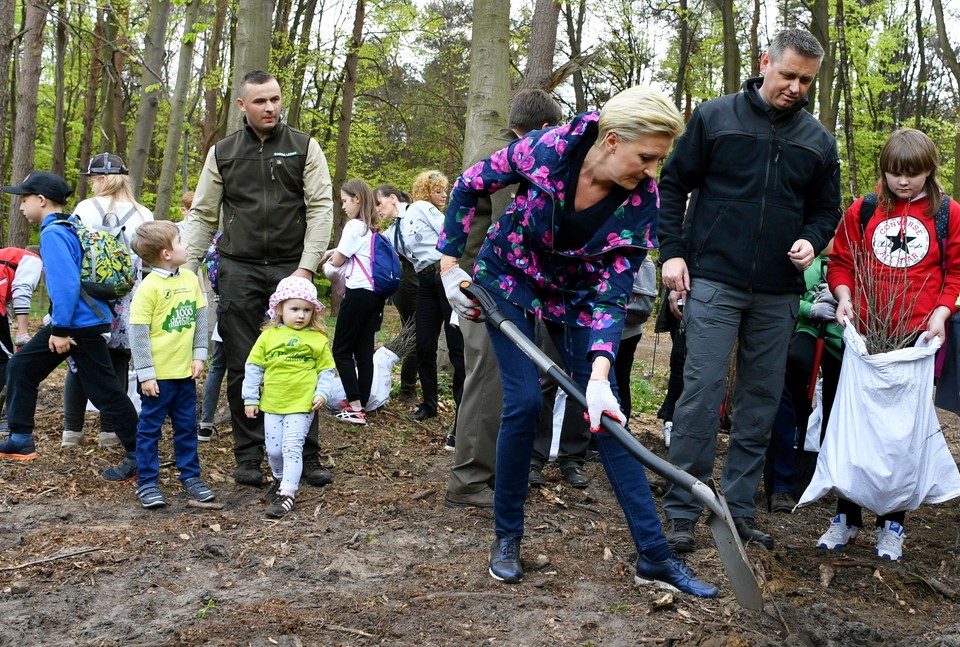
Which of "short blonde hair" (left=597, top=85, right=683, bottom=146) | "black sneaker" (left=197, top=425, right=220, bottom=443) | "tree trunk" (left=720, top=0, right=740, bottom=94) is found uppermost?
"tree trunk" (left=720, top=0, right=740, bottom=94)

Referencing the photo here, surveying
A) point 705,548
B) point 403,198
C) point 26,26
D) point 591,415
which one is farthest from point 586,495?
point 26,26

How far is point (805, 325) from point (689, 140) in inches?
54.8

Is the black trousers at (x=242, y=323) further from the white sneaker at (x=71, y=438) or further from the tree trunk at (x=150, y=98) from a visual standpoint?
the tree trunk at (x=150, y=98)

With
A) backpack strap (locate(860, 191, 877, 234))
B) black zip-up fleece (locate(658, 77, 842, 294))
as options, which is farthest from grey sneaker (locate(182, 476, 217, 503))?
backpack strap (locate(860, 191, 877, 234))

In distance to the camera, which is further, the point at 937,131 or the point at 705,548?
the point at 937,131

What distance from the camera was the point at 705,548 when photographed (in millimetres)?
3936

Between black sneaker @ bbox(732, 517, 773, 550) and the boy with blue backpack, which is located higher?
the boy with blue backpack

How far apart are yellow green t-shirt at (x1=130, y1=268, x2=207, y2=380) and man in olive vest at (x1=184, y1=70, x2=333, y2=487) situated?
1.08 feet

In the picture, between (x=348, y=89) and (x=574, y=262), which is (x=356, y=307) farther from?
(x=348, y=89)

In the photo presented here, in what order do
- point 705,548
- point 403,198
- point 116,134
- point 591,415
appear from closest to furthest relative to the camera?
point 591,415, point 705,548, point 403,198, point 116,134

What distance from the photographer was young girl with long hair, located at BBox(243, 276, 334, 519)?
4688 mm

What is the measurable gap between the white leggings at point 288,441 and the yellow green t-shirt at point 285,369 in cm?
5

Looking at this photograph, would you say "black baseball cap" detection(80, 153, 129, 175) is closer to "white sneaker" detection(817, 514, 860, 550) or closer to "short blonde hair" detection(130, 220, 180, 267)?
"short blonde hair" detection(130, 220, 180, 267)

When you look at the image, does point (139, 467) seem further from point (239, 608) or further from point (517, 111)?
point (517, 111)
